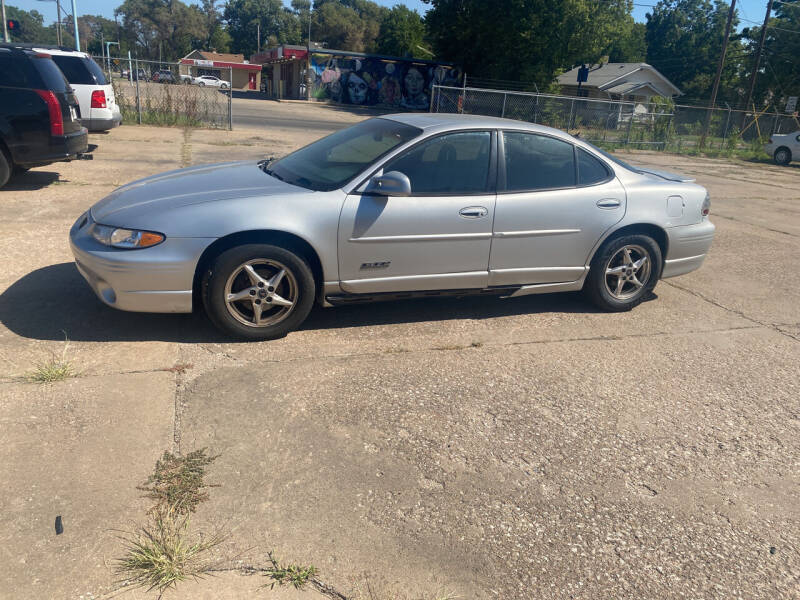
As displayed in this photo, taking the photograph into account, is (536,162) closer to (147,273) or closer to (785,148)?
(147,273)

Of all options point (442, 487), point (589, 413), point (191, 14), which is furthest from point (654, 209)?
point (191, 14)

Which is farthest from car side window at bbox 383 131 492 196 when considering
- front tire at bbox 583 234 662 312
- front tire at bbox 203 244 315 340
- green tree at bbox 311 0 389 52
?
green tree at bbox 311 0 389 52

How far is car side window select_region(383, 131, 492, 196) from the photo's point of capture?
458 centimetres

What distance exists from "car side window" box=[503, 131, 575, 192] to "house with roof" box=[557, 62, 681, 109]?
50690mm

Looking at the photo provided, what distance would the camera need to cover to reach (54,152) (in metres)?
8.23

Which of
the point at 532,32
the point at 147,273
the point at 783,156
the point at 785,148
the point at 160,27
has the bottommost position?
the point at 147,273

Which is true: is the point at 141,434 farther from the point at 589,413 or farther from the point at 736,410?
the point at 736,410

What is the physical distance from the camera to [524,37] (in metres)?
37.5

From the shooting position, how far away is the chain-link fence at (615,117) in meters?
22.9

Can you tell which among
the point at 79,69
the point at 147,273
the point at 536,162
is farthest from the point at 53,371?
the point at 79,69

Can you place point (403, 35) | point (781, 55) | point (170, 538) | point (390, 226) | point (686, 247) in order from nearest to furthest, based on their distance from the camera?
point (170, 538)
point (390, 226)
point (686, 247)
point (781, 55)
point (403, 35)

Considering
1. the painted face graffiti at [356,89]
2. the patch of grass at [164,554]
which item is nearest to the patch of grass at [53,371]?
the patch of grass at [164,554]

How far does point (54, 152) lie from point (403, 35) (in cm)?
6490

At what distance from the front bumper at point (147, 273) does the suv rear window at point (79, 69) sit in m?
10.7
